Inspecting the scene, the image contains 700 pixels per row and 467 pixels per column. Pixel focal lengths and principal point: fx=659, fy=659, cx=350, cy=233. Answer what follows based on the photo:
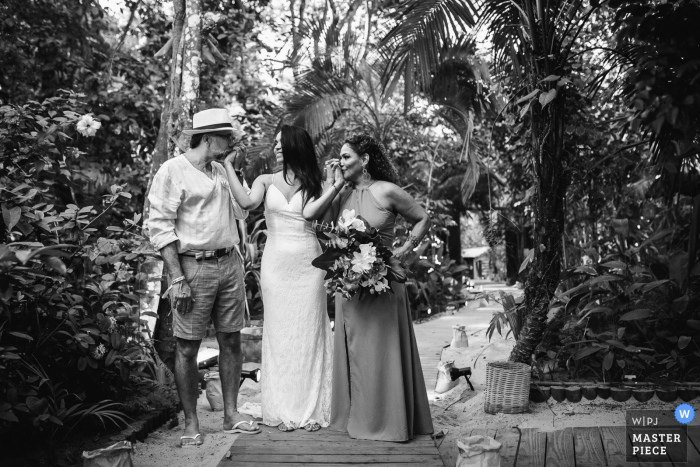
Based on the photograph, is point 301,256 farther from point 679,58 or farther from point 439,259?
point 439,259

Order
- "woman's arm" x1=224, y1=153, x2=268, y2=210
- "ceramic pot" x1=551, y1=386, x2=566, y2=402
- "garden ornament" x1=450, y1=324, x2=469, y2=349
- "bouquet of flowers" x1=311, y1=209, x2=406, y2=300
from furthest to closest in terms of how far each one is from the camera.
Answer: "garden ornament" x1=450, y1=324, x2=469, y2=349 < "ceramic pot" x1=551, y1=386, x2=566, y2=402 < "woman's arm" x1=224, y1=153, x2=268, y2=210 < "bouquet of flowers" x1=311, y1=209, x2=406, y2=300

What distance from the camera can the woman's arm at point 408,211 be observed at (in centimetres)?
398

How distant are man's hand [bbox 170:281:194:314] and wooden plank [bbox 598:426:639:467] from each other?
2.51 meters

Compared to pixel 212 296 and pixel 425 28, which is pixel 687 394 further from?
pixel 425 28

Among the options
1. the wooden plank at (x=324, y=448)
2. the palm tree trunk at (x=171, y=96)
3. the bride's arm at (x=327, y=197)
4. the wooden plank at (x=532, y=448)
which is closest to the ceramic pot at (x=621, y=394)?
the wooden plank at (x=532, y=448)

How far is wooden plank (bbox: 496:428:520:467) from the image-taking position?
3.67 meters

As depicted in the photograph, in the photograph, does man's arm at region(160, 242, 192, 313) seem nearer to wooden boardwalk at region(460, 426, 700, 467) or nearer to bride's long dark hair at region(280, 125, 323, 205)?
bride's long dark hair at region(280, 125, 323, 205)

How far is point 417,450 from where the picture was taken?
3602mm

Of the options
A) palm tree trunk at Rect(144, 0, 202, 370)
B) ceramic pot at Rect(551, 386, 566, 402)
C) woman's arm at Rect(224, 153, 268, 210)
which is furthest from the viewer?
palm tree trunk at Rect(144, 0, 202, 370)

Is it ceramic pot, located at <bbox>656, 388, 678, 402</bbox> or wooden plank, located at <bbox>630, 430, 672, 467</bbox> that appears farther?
ceramic pot, located at <bbox>656, 388, 678, 402</bbox>

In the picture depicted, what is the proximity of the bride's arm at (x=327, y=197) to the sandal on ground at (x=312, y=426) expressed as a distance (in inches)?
49.8

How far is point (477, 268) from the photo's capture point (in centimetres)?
4959

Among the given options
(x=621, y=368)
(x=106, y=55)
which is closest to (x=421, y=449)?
(x=621, y=368)

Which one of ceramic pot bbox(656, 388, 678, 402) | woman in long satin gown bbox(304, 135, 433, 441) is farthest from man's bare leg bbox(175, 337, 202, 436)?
ceramic pot bbox(656, 388, 678, 402)
